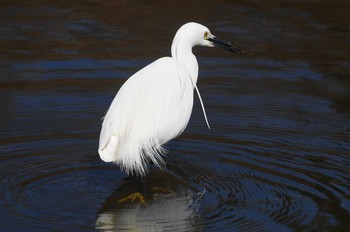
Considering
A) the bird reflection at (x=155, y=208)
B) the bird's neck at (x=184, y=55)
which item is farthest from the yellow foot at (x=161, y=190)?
the bird's neck at (x=184, y=55)

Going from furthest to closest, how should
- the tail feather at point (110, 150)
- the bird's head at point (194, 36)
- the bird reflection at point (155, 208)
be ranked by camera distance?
the bird's head at point (194, 36) < the tail feather at point (110, 150) < the bird reflection at point (155, 208)

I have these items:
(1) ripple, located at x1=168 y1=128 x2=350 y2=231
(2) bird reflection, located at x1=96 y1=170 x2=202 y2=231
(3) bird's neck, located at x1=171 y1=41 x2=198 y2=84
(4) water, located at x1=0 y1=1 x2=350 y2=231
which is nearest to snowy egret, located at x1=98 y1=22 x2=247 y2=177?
(3) bird's neck, located at x1=171 y1=41 x2=198 y2=84

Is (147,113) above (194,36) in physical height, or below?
below

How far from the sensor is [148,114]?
6164mm

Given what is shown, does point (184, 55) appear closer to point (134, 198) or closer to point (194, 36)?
point (194, 36)

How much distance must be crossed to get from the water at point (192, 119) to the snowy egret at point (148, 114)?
33cm

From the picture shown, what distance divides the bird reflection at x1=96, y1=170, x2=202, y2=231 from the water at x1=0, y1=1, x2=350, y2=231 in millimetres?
14

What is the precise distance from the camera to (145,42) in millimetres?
9992

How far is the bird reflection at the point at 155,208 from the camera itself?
5527 millimetres

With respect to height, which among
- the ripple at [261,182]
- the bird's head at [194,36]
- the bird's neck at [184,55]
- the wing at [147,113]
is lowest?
the ripple at [261,182]

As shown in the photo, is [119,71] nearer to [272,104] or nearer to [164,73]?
[272,104]

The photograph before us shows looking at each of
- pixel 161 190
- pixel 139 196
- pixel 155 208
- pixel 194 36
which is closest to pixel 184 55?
pixel 194 36

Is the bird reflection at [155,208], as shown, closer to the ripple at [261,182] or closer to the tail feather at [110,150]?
the ripple at [261,182]

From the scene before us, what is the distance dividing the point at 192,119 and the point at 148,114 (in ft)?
5.11
